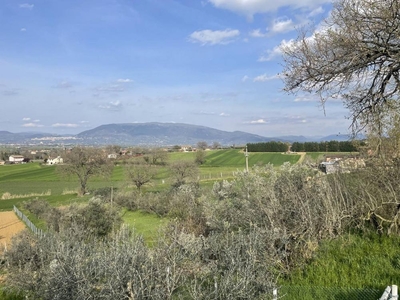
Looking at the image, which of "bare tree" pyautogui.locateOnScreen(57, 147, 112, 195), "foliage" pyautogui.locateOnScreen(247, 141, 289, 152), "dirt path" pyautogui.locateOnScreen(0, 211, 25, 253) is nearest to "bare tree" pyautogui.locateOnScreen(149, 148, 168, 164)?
"bare tree" pyautogui.locateOnScreen(57, 147, 112, 195)

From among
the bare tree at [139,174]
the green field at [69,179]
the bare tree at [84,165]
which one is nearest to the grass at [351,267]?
the green field at [69,179]

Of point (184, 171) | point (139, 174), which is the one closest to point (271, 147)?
point (184, 171)

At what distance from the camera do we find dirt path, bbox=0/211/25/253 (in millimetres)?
23722

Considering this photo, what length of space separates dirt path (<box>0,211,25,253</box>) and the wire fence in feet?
71.4

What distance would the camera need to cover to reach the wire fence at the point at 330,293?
16.5 ft

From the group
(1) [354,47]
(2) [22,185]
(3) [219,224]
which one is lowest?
(2) [22,185]

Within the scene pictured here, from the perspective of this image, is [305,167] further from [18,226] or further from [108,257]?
[18,226]

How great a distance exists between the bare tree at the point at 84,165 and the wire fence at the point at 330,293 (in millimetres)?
42391

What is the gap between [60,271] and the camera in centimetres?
542

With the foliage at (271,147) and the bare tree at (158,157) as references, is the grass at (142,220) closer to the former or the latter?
the bare tree at (158,157)

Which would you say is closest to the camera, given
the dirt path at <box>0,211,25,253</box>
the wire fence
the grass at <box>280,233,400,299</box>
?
the wire fence

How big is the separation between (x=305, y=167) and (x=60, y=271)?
8485 mm

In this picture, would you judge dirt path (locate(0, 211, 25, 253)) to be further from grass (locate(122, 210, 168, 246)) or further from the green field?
grass (locate(122, 210, 168, 246))

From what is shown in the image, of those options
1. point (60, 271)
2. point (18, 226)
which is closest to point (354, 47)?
point (60, 271)
